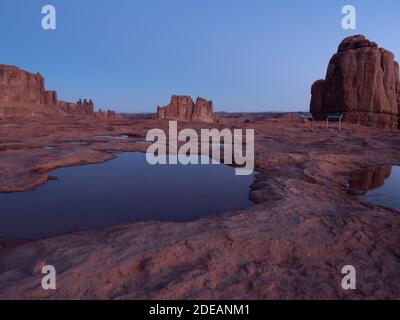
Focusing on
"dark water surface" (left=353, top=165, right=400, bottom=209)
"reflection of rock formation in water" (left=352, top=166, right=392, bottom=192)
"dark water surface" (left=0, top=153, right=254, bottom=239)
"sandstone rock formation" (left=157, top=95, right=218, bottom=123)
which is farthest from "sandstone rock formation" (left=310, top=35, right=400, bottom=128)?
"dark water surface" (left=0, top=153, right=254, bottom=239)

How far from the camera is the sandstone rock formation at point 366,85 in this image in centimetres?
3462

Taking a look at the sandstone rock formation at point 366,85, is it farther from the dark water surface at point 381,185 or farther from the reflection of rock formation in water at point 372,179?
the reflection of rock formation in water at point 372,179

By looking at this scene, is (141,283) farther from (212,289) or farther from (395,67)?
(395,67)

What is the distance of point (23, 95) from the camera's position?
5684 cm

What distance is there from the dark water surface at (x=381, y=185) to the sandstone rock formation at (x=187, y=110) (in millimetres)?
45839

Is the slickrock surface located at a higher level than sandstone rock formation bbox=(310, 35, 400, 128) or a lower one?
lower

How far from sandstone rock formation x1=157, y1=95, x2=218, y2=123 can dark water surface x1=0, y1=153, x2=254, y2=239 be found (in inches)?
1804

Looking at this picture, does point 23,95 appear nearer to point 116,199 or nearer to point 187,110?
point 187,110

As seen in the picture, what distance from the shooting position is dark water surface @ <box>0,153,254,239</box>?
523 cm

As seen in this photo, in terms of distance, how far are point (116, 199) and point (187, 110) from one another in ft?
174

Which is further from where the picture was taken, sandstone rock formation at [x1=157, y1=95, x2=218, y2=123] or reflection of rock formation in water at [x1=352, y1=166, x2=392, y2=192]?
sandstone rock formation at [x1=157, y1=95, x2=218, y2=123]

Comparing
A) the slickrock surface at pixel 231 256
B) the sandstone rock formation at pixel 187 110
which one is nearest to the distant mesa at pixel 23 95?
the sandstone rock formation at pixel 187 110

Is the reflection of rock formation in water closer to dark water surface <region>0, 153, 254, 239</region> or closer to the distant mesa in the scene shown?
dark water surface <region>0, 153, 254, 239</region>

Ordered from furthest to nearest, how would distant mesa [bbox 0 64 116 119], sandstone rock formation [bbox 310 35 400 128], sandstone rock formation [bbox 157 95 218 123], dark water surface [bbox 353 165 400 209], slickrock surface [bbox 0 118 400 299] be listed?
sandstone rock formation [bbox 157 95 218 123] → distant mesa [bbox 0 64 116 119] → sandstone rock formation [bbox 310 35 400 128] → dark water surface [bbox 353 165 400 209] → slickrock surface [bbox 0 118 400 299]
